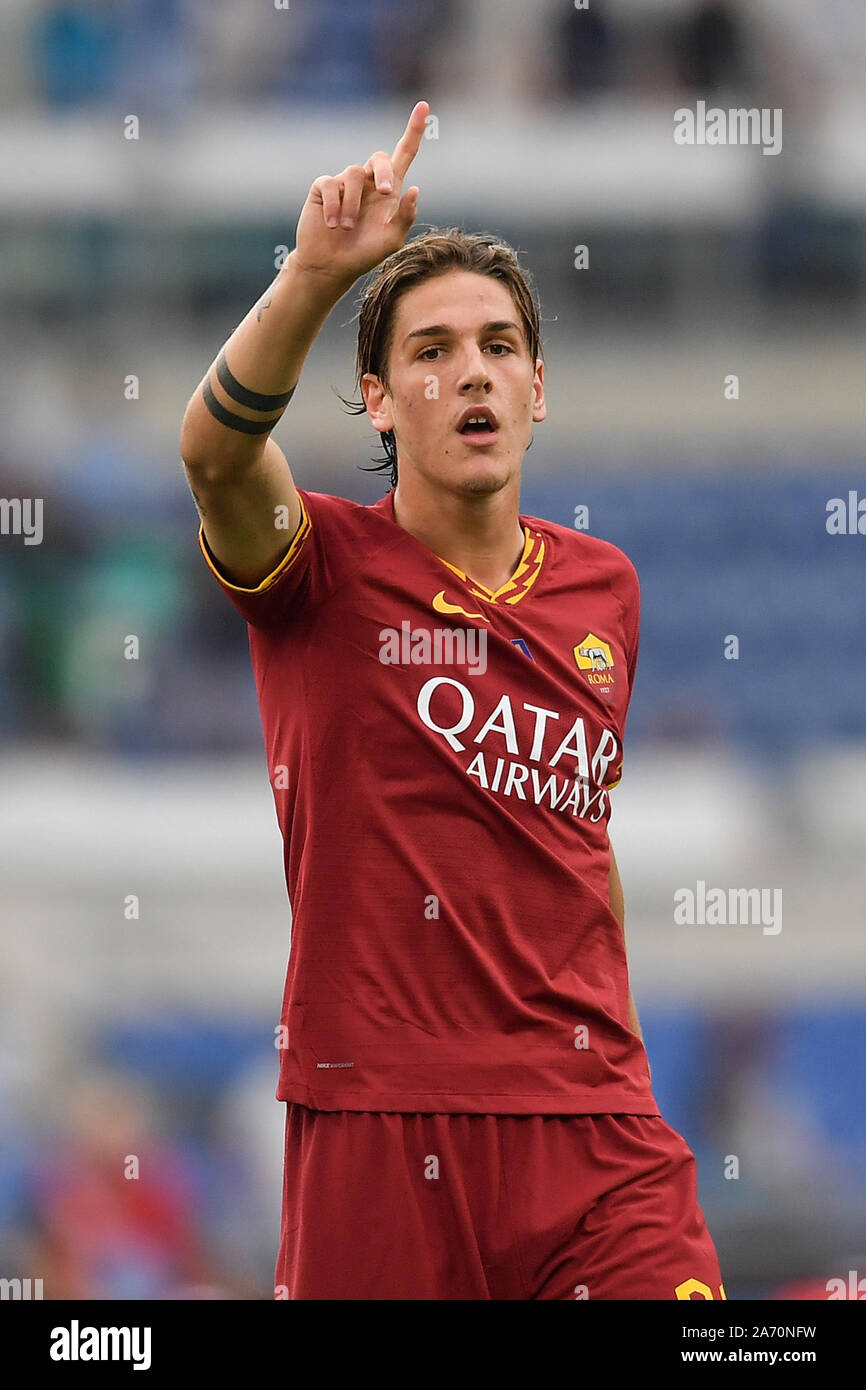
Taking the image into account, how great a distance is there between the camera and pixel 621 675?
8.95ft

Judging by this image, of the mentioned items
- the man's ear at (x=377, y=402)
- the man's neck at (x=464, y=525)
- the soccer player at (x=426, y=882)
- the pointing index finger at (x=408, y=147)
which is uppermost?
the pointing index finger at (x=408, y=147)

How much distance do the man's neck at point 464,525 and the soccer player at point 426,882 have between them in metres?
0.05

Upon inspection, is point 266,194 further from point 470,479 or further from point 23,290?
point 470,479

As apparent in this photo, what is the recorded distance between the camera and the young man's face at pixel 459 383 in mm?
2631

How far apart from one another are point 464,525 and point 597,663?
1.00 ft

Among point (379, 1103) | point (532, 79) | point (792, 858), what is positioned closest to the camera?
point (379, 1103)

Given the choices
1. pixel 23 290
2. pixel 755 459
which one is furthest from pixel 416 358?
pixel 23 290

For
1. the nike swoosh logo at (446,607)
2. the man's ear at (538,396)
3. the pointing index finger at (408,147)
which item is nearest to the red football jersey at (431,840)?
the nike swoosh logo at (446,607)

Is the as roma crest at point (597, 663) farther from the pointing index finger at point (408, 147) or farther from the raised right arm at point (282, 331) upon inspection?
the pointing index finger at point (408, 147)

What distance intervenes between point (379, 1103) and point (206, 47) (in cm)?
959

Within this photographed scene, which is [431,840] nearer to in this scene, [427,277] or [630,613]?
[630,613]

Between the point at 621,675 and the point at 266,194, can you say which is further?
the point at 266,194

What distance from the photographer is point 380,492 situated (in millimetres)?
9773
